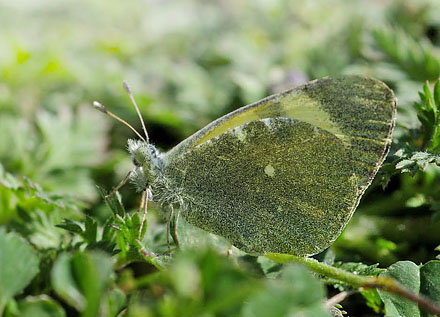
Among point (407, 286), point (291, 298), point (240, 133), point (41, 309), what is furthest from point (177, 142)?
point (291, 298)

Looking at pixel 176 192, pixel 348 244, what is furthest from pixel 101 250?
pixel 348 244

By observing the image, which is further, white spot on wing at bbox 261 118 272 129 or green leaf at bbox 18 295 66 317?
white spot on wing at bbox 261 118 272 129

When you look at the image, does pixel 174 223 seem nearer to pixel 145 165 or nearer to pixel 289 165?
pixel 145 165

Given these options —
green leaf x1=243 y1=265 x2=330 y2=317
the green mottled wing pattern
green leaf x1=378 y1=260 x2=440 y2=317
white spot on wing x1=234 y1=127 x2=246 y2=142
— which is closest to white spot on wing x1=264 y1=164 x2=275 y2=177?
the green mottled wing pattern

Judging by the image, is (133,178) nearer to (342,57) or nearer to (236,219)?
(236,219)

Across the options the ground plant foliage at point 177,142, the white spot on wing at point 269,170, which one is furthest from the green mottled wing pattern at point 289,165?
the ground plant foliage at point 177,142

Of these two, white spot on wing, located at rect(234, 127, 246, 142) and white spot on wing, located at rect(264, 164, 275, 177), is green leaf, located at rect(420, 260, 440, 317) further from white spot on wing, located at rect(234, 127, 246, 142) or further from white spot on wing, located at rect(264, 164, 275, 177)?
white spot on wing, located at rect(234, 127, 246, 142)
